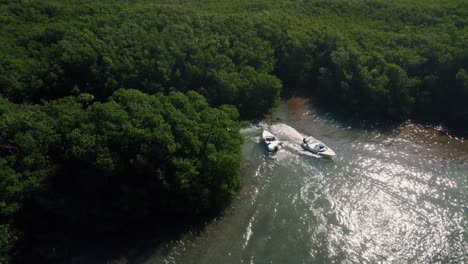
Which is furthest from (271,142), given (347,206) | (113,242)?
(113,242)

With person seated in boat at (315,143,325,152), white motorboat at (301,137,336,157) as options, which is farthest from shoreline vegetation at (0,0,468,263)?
person seated in boat at (315,143,325,152)

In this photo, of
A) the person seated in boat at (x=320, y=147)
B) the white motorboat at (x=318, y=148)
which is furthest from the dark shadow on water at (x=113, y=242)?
the person seated in boat at (x=320, y=147)

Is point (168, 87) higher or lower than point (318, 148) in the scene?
higher

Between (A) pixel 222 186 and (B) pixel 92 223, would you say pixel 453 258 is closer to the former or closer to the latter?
(A) pixel 222 186

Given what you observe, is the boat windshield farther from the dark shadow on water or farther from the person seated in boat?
the dark shadow on water

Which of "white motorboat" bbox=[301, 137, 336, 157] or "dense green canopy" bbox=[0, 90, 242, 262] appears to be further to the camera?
"white motorboat" bbox=[301, 137, 336, 157]

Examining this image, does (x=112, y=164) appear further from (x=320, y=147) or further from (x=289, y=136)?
(x=320, y=147)
